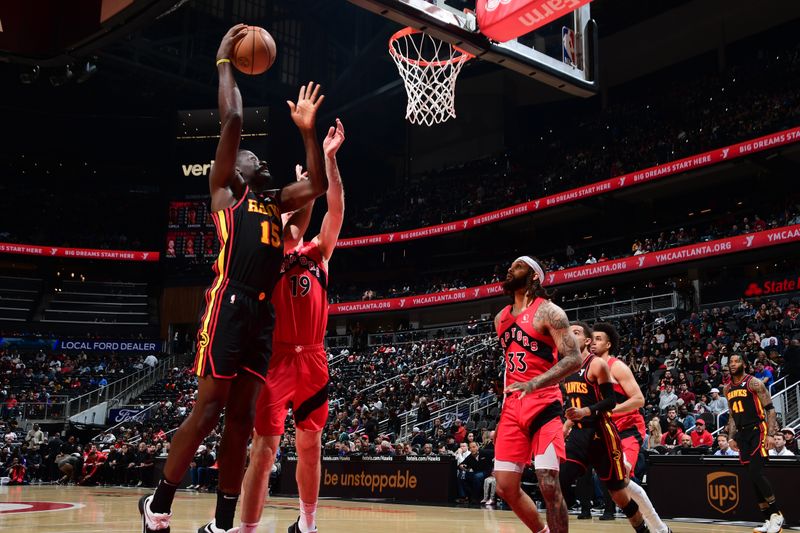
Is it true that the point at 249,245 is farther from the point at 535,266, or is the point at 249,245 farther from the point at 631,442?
the point at 631,442

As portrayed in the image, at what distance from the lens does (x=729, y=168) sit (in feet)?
86.9

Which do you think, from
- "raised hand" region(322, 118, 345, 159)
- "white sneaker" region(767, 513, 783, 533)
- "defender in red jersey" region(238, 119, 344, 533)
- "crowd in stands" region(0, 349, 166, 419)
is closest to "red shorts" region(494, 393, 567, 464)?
"defender in red jersey" region(238, 119, 344, 533)

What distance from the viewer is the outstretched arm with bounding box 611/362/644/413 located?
6.89 metres

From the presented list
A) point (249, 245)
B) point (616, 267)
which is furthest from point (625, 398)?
point (616, 267)

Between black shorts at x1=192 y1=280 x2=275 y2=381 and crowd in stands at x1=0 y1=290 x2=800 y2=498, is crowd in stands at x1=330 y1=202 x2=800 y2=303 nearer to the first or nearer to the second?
crowd in stands at x1=0 y1=290 x2=800 y2=498

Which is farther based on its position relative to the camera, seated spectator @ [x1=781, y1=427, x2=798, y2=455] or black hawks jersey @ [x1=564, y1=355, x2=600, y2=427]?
seated spectator @ [x1=781, y1=427, x2=798, y2=455]

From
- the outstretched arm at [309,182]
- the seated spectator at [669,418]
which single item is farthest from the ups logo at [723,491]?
the outstretched arm at [309,182]

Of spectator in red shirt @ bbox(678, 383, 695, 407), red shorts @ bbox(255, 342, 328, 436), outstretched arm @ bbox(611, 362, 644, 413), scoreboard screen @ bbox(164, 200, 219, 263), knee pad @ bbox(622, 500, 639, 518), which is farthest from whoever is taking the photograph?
scoreboard screen @ bbox(164, 200, 219, 263)

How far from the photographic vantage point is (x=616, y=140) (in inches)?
1188

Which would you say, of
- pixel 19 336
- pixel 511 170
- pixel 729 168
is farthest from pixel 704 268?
pixel 19 336

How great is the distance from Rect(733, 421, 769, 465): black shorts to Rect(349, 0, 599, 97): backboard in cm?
425

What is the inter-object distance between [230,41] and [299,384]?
6.61 ft

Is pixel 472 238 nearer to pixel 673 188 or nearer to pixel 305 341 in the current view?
pixel 673 188

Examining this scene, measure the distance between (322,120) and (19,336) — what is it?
1615cm
